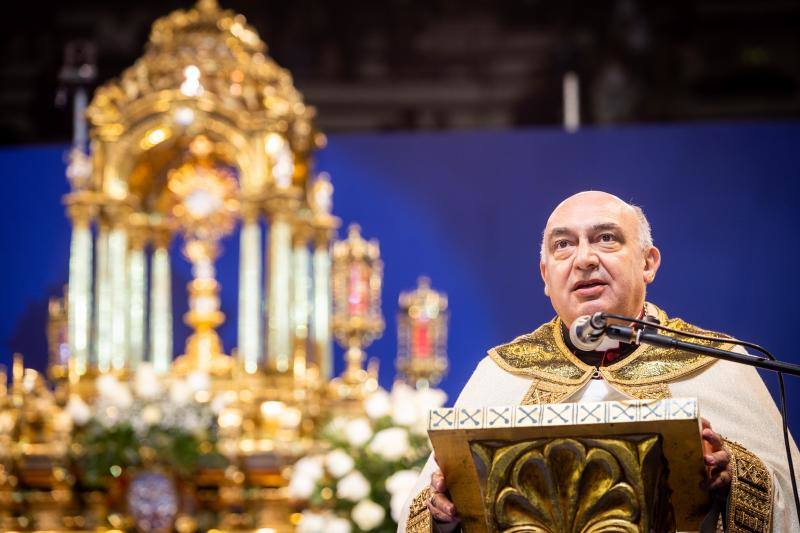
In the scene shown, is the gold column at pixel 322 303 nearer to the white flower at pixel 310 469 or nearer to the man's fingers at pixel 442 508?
the white flower at pixel 310 469

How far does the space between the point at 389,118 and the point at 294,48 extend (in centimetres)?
76

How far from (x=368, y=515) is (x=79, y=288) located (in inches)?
85.9

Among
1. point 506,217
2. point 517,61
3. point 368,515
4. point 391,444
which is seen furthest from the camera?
point 517,61

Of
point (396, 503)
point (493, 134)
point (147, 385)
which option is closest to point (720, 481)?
point (396, 503)

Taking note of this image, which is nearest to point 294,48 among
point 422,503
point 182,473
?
point 182,473

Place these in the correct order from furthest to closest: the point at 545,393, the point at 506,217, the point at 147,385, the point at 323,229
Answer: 1. the point at 506,217
2. the point at 323,229
3. the point at 147,385
4. the point at 545,393

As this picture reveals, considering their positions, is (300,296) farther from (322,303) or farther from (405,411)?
(405,411)

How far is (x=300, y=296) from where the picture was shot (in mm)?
6707

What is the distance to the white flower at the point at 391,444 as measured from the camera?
539 cm

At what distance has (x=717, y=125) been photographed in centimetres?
725

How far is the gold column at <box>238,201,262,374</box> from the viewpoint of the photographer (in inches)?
258

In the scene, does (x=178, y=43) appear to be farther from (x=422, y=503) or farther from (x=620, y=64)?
(x=422, y=503)

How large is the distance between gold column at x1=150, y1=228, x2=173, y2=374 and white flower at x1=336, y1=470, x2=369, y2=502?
6.53 ft

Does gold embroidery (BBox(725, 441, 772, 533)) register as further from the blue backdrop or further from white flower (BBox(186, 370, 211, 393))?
the blue backdrop
